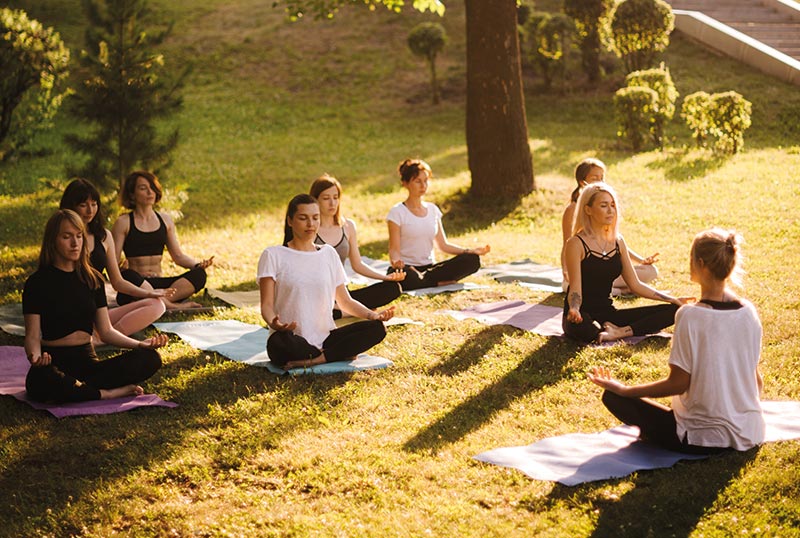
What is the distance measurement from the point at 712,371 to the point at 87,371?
4.33 meters

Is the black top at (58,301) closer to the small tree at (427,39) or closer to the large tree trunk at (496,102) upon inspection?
the large tree trunk at (496,102)

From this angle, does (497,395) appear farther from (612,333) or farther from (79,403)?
(79,403)

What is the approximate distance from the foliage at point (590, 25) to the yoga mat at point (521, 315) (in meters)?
13.6

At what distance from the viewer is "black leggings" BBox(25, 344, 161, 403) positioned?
21.1 feet

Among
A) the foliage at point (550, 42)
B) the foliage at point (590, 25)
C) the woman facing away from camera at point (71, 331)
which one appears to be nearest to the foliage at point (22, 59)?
the woman facing away from camera at point (71, 331)

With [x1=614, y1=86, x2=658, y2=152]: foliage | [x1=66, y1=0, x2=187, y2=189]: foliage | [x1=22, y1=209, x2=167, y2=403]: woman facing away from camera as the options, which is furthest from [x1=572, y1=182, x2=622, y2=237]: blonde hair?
[x1=614, y1=86, x2=658, y2=152]: foliage

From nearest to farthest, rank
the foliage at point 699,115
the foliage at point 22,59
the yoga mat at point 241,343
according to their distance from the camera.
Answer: the yoga mat at point 241,343, the foliage at point 22,59, the foliage at point 699,115

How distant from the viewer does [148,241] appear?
944 cm

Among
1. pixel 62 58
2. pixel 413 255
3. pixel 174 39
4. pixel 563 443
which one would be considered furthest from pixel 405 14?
pixel 563 443

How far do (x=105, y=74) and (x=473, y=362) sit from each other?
24.1 feet

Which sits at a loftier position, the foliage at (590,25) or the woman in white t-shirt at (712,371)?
the foliage at (590,25)

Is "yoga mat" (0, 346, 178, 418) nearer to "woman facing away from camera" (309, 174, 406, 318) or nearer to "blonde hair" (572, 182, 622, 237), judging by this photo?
"woman facing away from camera" (309, 174, 406, 318)

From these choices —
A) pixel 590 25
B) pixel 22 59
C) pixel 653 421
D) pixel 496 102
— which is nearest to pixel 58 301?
pixel 653 421

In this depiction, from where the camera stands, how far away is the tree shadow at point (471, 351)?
23.6 feet
